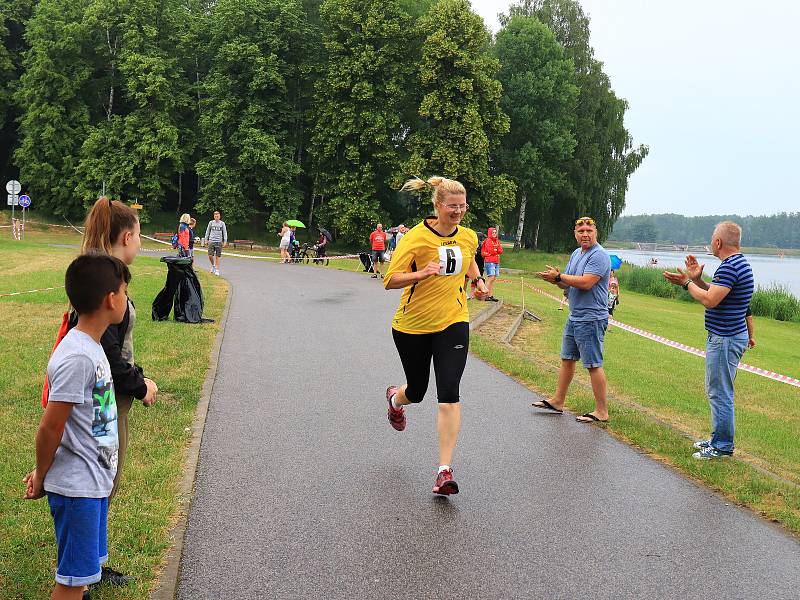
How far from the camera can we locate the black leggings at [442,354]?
5133 mm

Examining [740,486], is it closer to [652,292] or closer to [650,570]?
[650,570]

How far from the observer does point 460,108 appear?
42.8 m

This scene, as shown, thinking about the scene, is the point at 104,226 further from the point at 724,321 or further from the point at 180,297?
the point at 180,297

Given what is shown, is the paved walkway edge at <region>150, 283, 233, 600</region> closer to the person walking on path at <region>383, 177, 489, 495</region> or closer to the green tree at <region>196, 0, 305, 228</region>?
the person walking on path at <region>383, 177, 489, 495</region>

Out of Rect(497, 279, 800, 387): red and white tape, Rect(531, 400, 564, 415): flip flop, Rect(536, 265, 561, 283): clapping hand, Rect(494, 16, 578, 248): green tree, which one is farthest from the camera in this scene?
Rect(494, 16, 578, 248): green tree

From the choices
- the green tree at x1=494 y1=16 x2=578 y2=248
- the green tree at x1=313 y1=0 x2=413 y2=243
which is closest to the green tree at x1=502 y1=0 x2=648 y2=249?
the green tree at x1=494 y1=16 x2=578 y2=248

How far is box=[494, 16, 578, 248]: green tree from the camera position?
46.3m

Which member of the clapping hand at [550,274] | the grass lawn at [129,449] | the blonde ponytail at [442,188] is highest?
the blonde ponytail at [442,188]

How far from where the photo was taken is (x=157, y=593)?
3359mm

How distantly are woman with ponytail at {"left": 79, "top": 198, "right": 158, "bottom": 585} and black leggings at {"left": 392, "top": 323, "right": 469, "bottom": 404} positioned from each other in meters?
2.15

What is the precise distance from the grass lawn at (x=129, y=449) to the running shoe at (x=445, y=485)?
5.41 feet

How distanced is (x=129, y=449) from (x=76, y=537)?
8.37 feet

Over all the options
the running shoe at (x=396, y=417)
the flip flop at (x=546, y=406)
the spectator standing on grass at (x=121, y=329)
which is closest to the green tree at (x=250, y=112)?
the flip flop at (x=546, y=406)

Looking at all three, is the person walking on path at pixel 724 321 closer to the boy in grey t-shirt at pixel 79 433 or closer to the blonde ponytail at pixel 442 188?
the blonde ponytail at pixel 442 188
